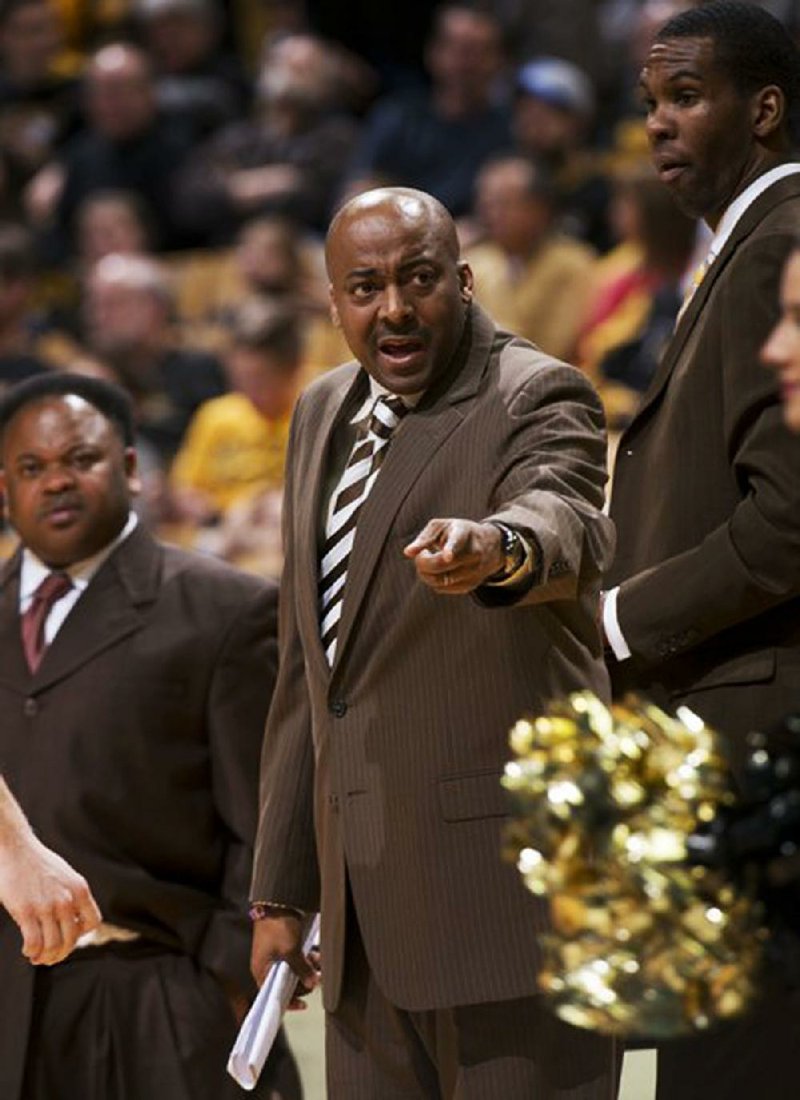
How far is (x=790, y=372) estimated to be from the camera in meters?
2.65

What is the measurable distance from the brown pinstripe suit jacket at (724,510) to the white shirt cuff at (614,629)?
0.05 feet

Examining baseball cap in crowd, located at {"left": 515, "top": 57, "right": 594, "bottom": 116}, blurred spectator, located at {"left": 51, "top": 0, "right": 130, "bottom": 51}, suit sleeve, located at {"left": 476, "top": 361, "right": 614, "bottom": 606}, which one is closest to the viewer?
suit sleeve, located at {"left": 476, "top": 361, "right": 614, "bottom": 606}

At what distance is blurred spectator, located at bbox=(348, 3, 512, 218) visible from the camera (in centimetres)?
1008

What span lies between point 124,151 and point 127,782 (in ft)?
21.5

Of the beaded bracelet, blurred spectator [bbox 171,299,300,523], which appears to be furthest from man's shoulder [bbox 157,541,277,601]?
blurred spectator [bbox 171,299,300,523]

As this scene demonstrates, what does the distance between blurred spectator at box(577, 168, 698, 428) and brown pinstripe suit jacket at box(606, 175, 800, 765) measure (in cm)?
351

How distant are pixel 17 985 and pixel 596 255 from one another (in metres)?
5.74

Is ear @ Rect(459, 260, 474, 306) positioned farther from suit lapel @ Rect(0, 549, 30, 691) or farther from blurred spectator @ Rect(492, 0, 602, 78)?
blurred spectator @ Rect(492, 0, 602, 78)

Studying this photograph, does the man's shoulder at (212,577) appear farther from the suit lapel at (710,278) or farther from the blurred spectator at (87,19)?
the blurred spectator at (87,19)

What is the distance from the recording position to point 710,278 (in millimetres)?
3713

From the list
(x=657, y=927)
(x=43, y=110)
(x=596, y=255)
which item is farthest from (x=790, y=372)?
(x=43, y=110)

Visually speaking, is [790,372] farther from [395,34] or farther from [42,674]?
[395,34]

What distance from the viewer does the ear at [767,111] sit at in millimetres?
3713

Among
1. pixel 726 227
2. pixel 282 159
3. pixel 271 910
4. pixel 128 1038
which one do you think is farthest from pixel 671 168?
pixel 282 159
